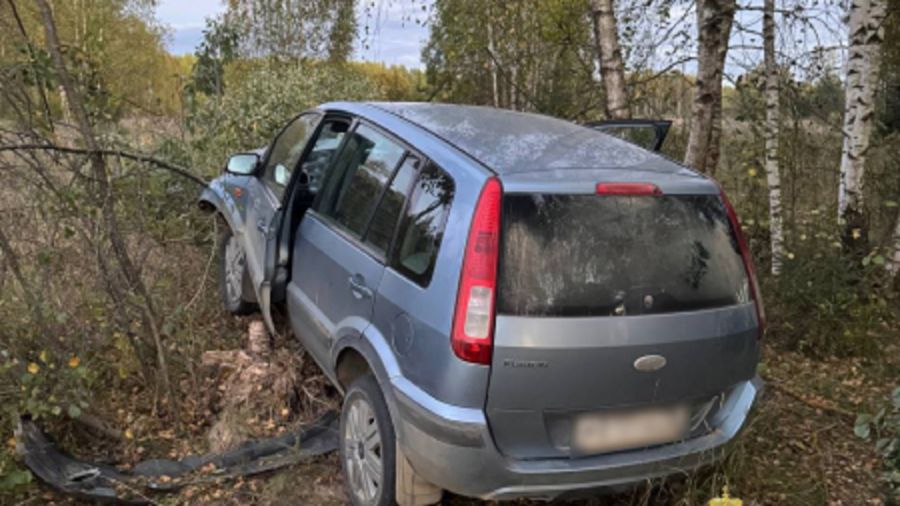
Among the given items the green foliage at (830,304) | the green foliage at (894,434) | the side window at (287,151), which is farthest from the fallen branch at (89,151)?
the green foliage at (830,304)

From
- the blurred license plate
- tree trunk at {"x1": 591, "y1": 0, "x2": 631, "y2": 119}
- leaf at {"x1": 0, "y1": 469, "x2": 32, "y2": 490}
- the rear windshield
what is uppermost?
tree trunk at {"x1": 591, "y1": 0, "x2": 631, "y2": 119}

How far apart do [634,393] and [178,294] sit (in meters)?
3.22

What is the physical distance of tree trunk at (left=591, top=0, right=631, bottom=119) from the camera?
606cm

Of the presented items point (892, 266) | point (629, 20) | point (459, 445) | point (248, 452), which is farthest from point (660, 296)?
point (629, 20)

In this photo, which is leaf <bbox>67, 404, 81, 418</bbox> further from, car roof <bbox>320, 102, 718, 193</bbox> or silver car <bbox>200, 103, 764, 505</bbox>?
car roof <bbox>320, 102, 718, 193</bbox>

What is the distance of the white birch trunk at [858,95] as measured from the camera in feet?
17.8

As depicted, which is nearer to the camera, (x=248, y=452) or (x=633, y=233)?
(x=633, y=233)

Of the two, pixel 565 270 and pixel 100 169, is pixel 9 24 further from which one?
pixel 565 270

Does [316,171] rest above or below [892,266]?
above

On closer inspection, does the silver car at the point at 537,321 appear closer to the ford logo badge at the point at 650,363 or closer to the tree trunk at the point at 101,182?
the ford logo badge at the point at 650,363

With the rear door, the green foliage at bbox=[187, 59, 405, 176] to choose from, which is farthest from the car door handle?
the green foliage at bbox=[187, 59, 405, 176]

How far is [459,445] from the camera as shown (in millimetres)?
2449

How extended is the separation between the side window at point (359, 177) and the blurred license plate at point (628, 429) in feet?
4.50

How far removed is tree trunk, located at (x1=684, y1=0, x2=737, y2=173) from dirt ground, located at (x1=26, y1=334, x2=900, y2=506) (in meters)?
2.16
